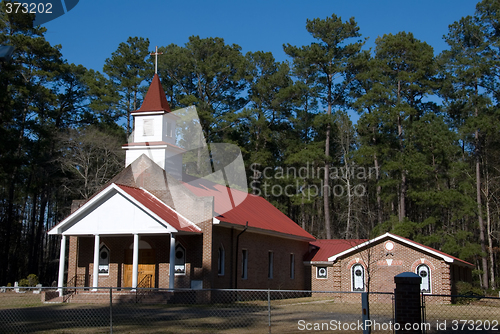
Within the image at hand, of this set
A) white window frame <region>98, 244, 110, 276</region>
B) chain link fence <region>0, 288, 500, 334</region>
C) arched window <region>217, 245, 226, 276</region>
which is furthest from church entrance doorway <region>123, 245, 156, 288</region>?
arched window <region>217, 245, 226, 276</region>

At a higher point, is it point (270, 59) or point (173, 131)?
point (270, 59)

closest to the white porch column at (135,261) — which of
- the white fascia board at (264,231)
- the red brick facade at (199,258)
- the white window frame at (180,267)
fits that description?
the red brick facade at (199,258)

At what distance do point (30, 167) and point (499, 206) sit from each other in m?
42.4

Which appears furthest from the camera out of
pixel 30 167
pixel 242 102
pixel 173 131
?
pixel 242 102

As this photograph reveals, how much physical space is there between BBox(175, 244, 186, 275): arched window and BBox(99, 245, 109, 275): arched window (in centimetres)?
407

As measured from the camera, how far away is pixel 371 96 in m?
46.7

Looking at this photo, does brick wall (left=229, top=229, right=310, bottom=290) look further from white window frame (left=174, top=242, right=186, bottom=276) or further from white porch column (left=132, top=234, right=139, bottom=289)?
white porch column (left=132, top=234, right=139, bottom=289)

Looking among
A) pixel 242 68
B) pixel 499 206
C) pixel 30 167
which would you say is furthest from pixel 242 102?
pixel 499 206

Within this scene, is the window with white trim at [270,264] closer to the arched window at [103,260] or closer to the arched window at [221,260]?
the arched window at [221,260]

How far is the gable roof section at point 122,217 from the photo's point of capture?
24469mm

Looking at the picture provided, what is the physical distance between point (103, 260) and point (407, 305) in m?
20.3

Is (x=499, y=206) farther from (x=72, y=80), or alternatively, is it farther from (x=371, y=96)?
(x=72, y=80)

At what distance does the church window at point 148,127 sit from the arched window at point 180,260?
775cm

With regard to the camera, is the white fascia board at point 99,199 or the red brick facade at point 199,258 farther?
the red brick facade at point 199,258
